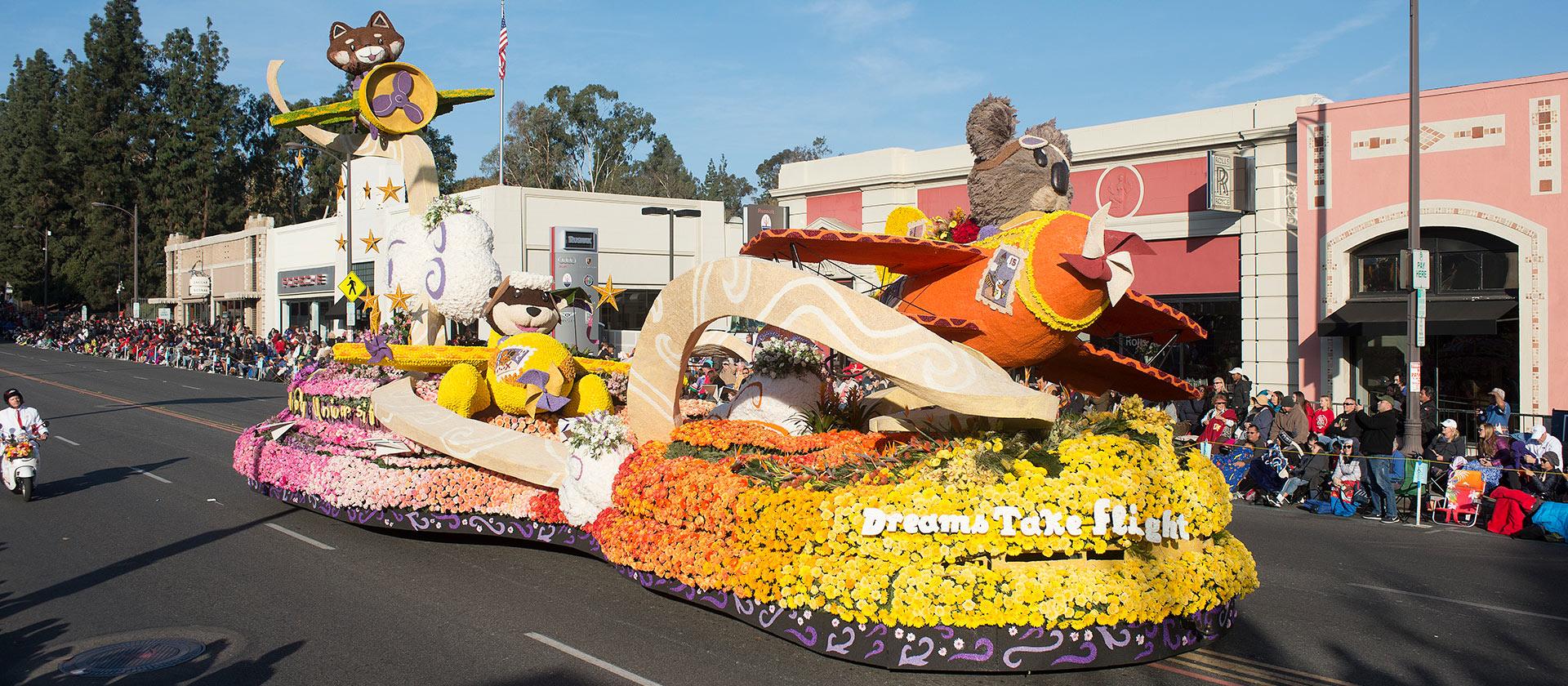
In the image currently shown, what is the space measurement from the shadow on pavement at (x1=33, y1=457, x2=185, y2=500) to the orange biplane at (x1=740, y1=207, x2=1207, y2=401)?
450 inches

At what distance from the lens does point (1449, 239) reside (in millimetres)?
18875

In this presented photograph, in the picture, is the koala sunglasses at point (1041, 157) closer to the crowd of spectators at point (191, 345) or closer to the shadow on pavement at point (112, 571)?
the shadow on pavement at point (112, 571)

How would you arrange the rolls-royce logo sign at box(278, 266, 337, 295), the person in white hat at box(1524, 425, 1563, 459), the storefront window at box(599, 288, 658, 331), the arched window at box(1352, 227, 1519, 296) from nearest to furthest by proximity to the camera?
the person in white hat at box(1524, 425, 1563, 459) < the arched window at box(1352, 227, 1519, 296) < the storefront window at box(599, 288, 658, 331) < the rolls-royce logo sign at box(278, 266, 337, 295)

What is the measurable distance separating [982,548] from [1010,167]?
374 cm

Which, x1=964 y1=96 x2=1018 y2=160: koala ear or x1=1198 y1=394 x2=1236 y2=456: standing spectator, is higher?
x1=964 y1=96 x2=1018 y2=160: koala ear

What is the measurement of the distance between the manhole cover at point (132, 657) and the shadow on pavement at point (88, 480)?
8.40m

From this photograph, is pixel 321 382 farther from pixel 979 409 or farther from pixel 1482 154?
pixel 1482 154

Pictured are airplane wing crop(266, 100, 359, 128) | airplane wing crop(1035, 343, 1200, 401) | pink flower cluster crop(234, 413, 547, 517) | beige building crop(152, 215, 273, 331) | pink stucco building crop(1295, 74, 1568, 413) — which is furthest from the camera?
beige building crop(152, 215, 273, 331)

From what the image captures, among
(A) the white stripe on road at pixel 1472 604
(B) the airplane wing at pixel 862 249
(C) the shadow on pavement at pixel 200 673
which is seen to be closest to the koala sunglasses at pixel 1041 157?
(B) the airplane wing at pixel 862 249

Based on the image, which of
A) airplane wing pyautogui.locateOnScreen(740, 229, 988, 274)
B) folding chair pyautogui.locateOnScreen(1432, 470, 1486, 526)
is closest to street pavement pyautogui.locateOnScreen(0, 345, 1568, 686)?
folding chair pyautogui.locateOnScreen(1432, 470, 1486, 526)

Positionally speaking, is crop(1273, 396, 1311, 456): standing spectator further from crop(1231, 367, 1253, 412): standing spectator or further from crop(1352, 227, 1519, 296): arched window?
crop(1352, 227, 1519, 296): arched window

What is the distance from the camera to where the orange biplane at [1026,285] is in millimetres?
8188

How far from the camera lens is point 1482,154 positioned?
59.8ft

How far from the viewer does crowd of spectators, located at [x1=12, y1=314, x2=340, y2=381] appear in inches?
1510
